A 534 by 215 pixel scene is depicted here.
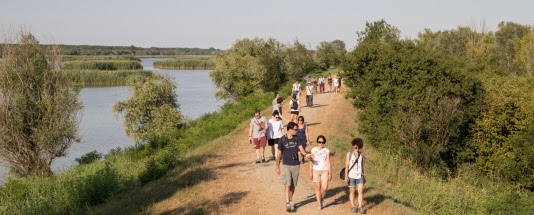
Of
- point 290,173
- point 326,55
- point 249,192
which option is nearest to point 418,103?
point 249,192

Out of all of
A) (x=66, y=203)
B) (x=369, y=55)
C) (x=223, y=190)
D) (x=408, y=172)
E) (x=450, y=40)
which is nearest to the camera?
(x=223, y=190)

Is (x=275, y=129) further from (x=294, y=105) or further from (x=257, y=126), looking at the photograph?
(x=294, y=105)

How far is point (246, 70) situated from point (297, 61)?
43.7 feet

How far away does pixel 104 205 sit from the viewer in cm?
1445

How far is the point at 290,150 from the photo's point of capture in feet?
34.6

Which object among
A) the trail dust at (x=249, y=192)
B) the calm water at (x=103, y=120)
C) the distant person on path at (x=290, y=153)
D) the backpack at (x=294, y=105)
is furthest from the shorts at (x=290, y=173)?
the calm water at (x=103, y=120)

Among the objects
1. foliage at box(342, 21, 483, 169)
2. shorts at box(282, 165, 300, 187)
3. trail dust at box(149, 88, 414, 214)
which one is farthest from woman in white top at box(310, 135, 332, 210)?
foliage at box(342, 21, 483, 169)

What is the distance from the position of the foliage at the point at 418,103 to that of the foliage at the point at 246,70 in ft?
93.2

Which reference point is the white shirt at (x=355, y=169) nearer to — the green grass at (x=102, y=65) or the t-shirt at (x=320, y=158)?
the t-shirt at (x=320, y=158)

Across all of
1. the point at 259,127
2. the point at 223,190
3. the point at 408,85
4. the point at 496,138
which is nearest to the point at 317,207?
the point at 223,190

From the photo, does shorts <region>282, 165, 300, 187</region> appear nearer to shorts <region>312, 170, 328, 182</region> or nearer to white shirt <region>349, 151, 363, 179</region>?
shorts <region>312, 170, 328, 182</region>

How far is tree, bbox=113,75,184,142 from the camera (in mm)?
41719

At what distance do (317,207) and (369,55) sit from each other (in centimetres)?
1486

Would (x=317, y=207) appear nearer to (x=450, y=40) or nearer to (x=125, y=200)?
(x=125, y=200)
